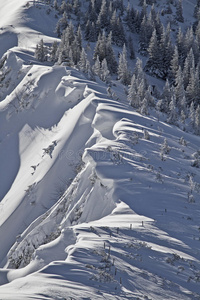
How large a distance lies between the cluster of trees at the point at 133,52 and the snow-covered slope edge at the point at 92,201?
257 inches

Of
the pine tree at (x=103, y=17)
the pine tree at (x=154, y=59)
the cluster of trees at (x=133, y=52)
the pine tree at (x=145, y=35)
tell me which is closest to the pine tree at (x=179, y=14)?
the cluster of trees at (x=133, y=52)

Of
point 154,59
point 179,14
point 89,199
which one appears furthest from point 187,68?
point 89,199

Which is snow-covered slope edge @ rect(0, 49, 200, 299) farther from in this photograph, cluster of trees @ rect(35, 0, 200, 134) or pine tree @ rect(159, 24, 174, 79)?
pine tree @ rect(159, 24, 174, 79)

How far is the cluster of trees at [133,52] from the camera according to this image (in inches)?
1125

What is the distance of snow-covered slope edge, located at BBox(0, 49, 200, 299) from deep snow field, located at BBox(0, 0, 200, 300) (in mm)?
30

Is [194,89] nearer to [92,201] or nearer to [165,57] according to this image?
[165,57]

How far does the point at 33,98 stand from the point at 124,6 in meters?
51.2

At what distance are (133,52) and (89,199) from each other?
1625 inches

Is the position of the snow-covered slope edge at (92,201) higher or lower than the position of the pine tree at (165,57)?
higher

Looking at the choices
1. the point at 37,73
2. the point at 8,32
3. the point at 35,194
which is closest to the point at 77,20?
the point at 8,32

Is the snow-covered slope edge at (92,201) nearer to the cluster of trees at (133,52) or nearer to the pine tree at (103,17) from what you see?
the cluster of trees at (133,52)

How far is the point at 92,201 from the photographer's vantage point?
390 inches

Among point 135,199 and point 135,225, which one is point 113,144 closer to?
point 135,199

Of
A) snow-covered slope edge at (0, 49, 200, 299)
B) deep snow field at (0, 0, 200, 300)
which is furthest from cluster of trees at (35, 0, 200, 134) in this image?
snow-covered slope edge at (0, 49, 200, 299)
